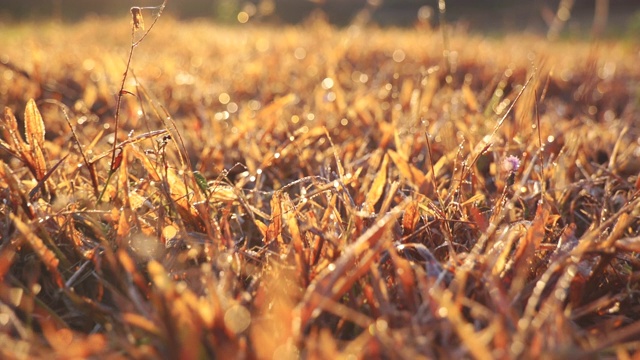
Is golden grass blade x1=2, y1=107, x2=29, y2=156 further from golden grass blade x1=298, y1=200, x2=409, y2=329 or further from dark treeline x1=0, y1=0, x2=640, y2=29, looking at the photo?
dark treeline x1=0, y1=0, x2=640, y2=29

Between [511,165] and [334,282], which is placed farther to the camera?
[511,165]

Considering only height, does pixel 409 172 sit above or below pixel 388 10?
above

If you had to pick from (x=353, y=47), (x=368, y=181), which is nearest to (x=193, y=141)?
(x=368, y=181)

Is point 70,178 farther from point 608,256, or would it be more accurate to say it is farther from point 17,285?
point 608,256

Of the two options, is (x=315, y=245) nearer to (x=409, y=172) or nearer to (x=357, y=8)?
(x=409, y=172)

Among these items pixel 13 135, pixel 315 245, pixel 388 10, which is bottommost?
pixel 388 10

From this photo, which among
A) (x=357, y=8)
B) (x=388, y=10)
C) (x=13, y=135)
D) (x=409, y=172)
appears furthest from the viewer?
(x=388, y=10)

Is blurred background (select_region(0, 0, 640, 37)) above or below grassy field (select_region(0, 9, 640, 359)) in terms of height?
below

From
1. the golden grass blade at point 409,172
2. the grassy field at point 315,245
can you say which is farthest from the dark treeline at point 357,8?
the golden grass blade at point 409,172

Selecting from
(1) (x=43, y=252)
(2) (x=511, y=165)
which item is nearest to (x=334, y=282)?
(1) (x=43, y=252)

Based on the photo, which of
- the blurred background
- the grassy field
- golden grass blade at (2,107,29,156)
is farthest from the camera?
the blurred background

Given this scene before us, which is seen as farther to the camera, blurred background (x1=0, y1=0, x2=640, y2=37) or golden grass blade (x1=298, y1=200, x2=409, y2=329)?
blurred background (x1=0, y1=0, x2=640, y2=37)

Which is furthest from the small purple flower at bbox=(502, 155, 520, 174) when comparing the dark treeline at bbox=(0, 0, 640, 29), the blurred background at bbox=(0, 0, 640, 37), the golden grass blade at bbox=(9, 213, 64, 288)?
the dark treeline at bbox=(0, 0, 640, 29)
